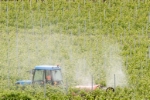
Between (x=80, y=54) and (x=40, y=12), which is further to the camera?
(x=40, y=12)

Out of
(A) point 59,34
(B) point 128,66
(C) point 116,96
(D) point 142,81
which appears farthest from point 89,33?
(C) point 116,96

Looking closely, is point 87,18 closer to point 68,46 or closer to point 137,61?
point 68,46

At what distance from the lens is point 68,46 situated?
27.1 m

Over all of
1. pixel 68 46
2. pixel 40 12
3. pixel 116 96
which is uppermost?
pixel 40 12

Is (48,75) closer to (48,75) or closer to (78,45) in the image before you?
(48,75)

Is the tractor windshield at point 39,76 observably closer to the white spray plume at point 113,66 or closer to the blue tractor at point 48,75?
the blue tractor at point 48,75

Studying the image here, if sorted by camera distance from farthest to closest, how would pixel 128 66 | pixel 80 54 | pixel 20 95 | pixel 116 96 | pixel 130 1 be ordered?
pixel 130 1 → pixel 80 54 → pixel 128 66 → pixel 116 96 → pixel 20 95

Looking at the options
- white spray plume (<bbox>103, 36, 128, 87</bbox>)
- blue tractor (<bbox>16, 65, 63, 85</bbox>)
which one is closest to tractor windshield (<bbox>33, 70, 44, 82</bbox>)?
blue tractor (<bbox>16, 65, 63, 85</bbox>)

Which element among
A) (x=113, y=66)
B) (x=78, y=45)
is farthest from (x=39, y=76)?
(x=78, y=45)

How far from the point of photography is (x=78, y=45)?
27453mm

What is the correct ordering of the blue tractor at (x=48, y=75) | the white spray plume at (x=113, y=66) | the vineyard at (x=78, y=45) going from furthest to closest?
the white spray plume at (x=113, y=66) → the blue tractor at (x=48, y=75) → the vineyard at (x=78, y=45)

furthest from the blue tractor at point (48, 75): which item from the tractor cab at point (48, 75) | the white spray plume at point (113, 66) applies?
the white spray plume at point (113, 66)

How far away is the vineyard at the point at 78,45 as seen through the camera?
19138 millimetres

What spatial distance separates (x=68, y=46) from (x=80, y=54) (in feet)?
4.83
